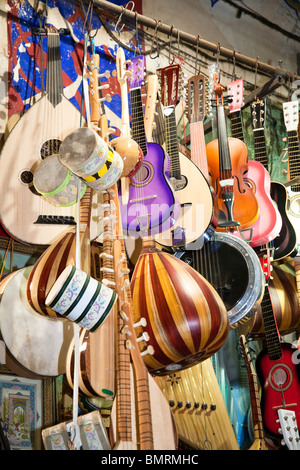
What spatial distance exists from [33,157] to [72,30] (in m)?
0.82

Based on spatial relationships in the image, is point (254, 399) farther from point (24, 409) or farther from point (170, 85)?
point (170, 85)

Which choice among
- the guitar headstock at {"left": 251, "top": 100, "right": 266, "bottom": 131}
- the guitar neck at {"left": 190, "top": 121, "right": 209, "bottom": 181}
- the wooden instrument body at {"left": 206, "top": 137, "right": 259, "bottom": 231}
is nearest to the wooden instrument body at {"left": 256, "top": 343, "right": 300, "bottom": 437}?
the wooden instrument body at {"left": 206, "top": 137, "right": 259, "bottom": 231}

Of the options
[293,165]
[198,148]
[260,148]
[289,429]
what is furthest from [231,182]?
[289,429]

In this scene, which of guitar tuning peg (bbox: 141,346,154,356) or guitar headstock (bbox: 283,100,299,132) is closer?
guitar tuning peg (bbox: 141,346,154,356)

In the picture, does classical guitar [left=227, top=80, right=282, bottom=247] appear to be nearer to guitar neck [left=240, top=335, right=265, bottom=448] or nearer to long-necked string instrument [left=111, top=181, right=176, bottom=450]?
guitar neck [left=240, top=335, right=265, bottom=448]

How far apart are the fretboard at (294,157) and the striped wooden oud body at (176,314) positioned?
1078 mm

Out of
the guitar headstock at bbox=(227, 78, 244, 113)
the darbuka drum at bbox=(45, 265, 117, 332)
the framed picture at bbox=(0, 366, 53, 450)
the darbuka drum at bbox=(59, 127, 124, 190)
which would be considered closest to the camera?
the darbuka drum at bbox=(45, 265, 117, 332)

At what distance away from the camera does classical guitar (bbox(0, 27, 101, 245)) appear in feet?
6.82

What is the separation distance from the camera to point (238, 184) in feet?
8.40

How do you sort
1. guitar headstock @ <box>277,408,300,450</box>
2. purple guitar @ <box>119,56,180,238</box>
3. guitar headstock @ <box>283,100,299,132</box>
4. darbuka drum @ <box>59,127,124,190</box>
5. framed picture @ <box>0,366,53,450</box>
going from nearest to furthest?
darbuka drum @ <box>59,127,124,190</box> → framed picture @ <box>0,366,53,450</box> → purple guitar @ <box>119,56,180,238</box> → guitar headstock @ <box>277,408,300,450</box> → guitar headstock @ <box>283,100,299,132</box>

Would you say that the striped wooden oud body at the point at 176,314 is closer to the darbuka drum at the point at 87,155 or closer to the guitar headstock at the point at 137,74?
the darbuka drum at the point at 87,155

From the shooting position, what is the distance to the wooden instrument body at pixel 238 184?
2.51 m

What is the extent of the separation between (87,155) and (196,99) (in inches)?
39.5

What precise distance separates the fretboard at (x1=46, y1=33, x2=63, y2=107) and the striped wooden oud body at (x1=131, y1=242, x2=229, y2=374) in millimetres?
685
